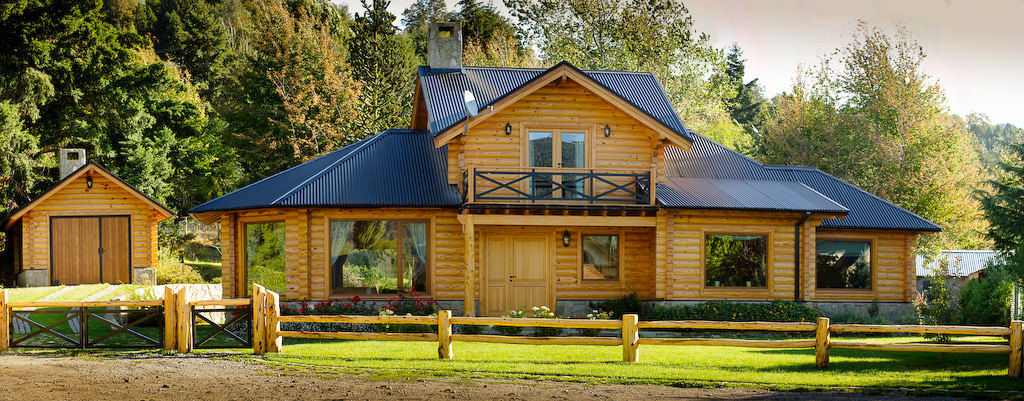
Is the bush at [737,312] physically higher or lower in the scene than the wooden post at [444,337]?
lower

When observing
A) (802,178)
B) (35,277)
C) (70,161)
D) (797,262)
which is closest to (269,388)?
(797,262)

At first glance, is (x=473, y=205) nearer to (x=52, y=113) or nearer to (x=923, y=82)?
(x=52, y=113)

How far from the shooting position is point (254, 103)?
3788 centimetres

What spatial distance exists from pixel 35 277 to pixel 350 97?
13.8m

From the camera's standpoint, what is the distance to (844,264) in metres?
20.9

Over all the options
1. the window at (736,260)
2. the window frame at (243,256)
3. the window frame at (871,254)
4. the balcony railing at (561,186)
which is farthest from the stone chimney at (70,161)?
the window frame at (871,254)

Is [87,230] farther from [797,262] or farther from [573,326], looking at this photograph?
[797,262]

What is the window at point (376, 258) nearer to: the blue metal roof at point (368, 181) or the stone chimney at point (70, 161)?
the blue metal roof at point (368, 181)

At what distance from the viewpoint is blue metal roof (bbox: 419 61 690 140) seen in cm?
2069

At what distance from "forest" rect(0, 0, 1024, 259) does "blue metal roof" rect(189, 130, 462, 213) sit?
11.3m

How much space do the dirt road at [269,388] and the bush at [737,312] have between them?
Result: 8.33m

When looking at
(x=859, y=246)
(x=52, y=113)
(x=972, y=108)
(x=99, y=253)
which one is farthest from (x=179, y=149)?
(x=972, y=108)

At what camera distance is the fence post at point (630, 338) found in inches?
482

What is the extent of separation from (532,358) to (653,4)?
30.0 meters
